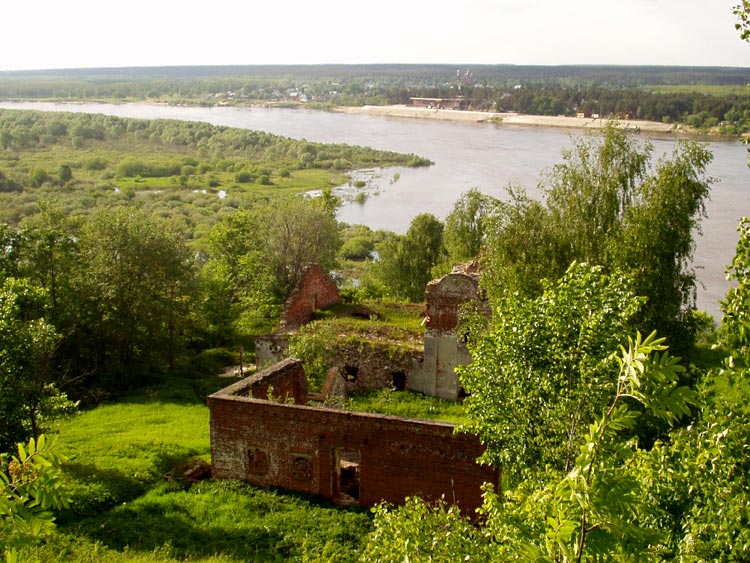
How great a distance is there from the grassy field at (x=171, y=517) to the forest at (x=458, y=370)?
1.9 inches

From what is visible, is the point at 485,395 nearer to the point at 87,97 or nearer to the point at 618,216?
the point at 618,216

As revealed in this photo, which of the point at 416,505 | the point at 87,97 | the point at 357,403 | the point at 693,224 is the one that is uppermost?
the point at 87,97

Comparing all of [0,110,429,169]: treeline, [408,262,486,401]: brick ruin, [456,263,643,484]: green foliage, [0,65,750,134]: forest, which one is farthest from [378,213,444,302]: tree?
[0,110,429,169]: treeline

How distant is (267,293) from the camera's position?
27.1 m

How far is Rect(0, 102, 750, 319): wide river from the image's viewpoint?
1288 inches

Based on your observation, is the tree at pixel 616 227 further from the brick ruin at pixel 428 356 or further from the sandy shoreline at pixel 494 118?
the sandy shoreline at pixel 494 118

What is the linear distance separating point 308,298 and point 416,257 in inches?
539

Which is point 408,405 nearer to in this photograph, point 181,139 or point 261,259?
point 261,259

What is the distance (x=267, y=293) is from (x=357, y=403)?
31.4 ft

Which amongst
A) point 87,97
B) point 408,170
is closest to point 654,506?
point 408,170

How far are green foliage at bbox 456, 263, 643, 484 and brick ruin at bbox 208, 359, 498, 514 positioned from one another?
332 centimetres

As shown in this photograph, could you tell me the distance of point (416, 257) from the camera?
36.0 metres

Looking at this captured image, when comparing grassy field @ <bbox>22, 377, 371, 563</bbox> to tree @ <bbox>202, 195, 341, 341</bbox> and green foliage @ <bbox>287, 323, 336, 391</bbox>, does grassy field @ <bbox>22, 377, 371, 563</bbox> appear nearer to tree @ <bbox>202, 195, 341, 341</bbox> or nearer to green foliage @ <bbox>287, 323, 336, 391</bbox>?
green foliage @ <bbox>287, 323, 336, 391</bbox>

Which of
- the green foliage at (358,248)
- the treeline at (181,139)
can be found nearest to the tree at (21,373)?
the green foliage at (358,248)
